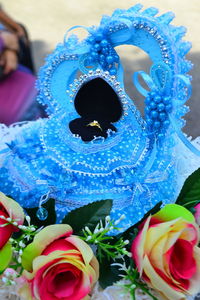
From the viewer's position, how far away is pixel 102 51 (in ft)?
2.48

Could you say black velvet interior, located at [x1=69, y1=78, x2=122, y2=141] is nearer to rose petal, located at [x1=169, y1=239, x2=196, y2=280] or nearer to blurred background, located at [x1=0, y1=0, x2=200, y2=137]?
rose petal, located at [x1=169, y1=239, x2=196, y2=280]

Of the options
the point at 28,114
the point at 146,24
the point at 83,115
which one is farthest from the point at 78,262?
the point at 28,114

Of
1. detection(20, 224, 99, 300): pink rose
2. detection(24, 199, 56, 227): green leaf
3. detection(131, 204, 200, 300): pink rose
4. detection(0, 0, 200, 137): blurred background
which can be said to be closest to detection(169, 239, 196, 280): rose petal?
detection(131, 204, 200, 300): pink rose

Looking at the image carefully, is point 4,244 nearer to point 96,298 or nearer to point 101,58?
point 96,298

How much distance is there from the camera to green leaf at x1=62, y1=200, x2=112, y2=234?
64 centimetres

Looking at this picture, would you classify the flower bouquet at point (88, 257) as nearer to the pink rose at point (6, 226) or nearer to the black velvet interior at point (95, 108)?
the pink rose at point (6, 226)

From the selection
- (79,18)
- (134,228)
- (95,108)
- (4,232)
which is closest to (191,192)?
(134,228)

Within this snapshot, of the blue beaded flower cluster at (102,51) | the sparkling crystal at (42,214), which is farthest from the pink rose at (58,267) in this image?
the blue beaded flower cluster at (102,51)

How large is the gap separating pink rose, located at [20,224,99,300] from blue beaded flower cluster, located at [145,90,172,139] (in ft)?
0.94

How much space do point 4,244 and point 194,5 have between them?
2953mm

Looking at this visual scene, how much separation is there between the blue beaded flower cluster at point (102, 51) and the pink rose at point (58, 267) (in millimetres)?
359

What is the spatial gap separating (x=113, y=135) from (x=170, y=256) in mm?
314

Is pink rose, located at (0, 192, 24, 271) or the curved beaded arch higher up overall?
the curved beaded arch

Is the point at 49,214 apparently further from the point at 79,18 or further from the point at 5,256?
the point at 79,18
